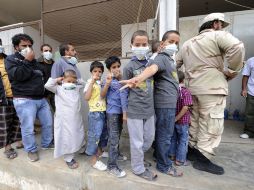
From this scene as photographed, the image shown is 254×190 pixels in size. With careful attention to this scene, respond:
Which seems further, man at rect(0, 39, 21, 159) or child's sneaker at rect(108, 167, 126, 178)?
man at rect(0, 39, 21, 159)

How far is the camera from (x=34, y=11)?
8602 millimetres

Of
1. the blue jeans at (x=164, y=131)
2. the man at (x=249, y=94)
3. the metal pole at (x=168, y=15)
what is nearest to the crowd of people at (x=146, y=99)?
the blue jeans at (x=164, y=131)

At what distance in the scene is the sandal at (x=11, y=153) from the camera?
115 inches

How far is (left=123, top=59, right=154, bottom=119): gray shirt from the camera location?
2164mm

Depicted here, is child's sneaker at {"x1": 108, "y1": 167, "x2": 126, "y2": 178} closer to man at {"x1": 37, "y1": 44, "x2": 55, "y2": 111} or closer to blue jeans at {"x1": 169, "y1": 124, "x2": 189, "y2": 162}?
blue jeans at {"x1": 169, "y1": 124, "x2": 189, "y2": 162}

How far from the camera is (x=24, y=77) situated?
2.67m

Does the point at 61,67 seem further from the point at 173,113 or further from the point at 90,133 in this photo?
the point at 173,113

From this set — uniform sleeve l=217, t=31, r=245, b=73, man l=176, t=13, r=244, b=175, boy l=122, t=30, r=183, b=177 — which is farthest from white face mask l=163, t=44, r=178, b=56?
uniform sleeve l=217, t=31, r=245, b=73

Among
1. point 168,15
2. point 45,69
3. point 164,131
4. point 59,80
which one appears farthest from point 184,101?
point 45,69

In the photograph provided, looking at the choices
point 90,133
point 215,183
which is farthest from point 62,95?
point 215,183

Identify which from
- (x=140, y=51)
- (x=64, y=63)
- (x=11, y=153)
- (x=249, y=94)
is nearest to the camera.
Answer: (x=140, y=51)

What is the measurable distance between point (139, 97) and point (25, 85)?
158 cm

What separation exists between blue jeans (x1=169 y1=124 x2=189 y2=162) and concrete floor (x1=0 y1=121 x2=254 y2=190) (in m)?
0.15

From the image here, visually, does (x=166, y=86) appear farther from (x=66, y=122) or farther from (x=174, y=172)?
(x=66, y=122)
